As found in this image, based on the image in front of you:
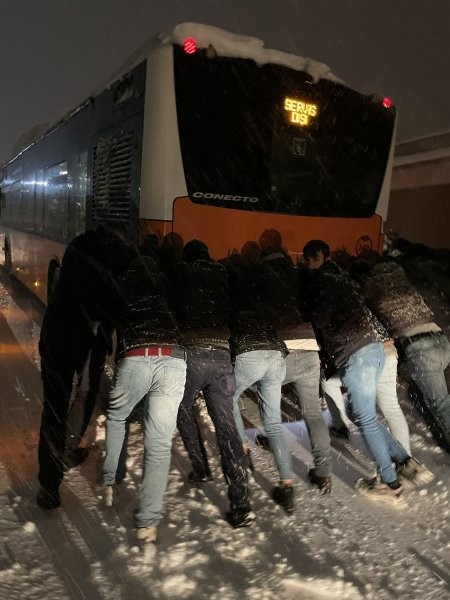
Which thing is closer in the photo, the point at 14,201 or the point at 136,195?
the point at 136,195

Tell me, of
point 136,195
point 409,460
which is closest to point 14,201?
point 136,195

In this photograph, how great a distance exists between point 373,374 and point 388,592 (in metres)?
1.48

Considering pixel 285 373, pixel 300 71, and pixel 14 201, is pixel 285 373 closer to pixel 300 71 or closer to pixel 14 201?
pixel 300 71

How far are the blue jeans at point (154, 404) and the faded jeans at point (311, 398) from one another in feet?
3.41

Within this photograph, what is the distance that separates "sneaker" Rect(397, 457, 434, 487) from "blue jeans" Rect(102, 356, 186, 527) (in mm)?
2022

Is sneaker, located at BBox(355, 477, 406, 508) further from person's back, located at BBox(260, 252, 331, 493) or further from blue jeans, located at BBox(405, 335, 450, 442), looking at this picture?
blue jeans, located at BBox(405, 335, 450, 442)

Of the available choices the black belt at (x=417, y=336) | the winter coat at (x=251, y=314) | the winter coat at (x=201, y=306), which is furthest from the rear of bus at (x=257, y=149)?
the black belt at (x=417, y=336)

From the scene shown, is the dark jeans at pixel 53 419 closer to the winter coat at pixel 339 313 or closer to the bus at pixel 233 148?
the bus at pixel 233 148

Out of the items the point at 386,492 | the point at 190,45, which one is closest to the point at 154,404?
the point at 386,492

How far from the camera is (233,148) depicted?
5035 mm

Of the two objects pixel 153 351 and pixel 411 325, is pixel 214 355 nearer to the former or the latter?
pixel 153 351

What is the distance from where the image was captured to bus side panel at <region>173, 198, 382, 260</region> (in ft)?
15.5

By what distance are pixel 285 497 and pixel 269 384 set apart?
81cm

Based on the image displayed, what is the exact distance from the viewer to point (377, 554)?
324 cm
